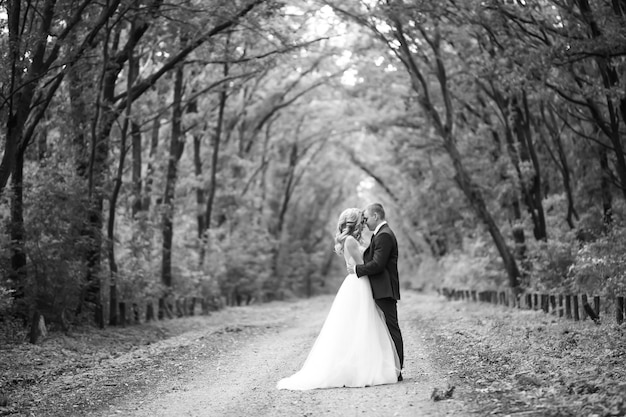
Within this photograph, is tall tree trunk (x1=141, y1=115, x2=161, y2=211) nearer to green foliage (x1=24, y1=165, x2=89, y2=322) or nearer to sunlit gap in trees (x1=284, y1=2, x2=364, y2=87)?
green foliage (x1=24, y1=165, x2=89, y2=322)

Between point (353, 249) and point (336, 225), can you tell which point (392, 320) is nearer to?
point (353, 249)

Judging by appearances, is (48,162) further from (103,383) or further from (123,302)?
(103,383)

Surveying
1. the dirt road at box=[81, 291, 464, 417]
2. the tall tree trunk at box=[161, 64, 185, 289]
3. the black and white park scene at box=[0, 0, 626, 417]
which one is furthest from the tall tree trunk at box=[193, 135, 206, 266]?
the dirt road at box=[81, 291, 464, 417]

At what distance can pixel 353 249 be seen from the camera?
396 inches

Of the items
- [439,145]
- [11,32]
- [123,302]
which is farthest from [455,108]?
[11,32]

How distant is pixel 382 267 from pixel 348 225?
0.68 metres

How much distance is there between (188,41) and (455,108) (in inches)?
584

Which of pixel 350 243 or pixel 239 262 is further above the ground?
pixel 350 243

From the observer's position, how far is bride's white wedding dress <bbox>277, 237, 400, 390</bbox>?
9.66m

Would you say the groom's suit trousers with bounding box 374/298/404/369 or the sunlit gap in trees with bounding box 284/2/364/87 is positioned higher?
the sunlit gap in trees with bounding box 284/2/364/87

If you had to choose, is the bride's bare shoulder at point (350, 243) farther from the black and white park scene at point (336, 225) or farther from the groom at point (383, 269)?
the groom at point (383, 269)

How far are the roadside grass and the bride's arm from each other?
1.88m

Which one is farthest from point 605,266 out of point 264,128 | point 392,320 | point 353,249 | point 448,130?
point 264,128

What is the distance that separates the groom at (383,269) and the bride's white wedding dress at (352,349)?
92mm
